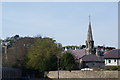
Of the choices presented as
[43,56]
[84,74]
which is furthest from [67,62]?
[84,74]

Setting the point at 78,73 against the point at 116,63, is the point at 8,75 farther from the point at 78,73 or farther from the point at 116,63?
the point at 116,63

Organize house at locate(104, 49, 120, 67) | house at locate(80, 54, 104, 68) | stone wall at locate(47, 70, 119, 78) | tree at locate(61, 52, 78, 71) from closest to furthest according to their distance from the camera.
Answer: stone wall at locate(47, 70, 119, 78) → tree at locate(61, 52, 78, 71) → house at locate(104, 49, 120, 67) → house at locate(80, 54, 104, 68)

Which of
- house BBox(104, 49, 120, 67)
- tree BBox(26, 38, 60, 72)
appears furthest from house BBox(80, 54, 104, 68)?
tree BBox(26, 38, 60, 72)

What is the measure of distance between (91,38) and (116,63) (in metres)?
40.3

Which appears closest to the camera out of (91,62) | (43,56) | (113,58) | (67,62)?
(67,62)

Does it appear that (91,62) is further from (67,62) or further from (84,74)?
(84,74)

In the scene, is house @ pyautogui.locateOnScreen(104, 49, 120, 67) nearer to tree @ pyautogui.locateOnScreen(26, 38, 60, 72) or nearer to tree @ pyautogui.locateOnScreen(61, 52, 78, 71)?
tree @ pyautogui.locateOnScreen(61, 52, 78, 71)

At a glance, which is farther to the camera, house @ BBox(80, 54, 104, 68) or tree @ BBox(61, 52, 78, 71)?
house @ BBox(80, 54, 104, 68)

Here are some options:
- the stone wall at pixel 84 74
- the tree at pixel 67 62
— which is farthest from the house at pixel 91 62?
the stone wall at pixel 84 74

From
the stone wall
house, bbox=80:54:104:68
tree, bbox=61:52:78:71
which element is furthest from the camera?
house, bbox=80:54:104:68

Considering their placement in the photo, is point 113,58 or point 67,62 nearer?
point 67,62

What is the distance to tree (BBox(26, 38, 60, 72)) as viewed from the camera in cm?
5228

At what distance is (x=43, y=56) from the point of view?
53219mm

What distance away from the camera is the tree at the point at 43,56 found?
52.3 meters
